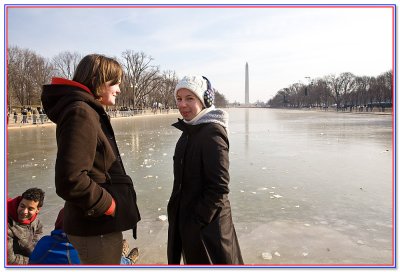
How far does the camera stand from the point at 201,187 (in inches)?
98.8

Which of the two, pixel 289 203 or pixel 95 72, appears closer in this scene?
pixel 95 72

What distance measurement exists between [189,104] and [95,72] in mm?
792

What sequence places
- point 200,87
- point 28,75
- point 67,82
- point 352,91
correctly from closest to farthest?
point 67,82 → point 200,87 → point 28,75 → point 352,91

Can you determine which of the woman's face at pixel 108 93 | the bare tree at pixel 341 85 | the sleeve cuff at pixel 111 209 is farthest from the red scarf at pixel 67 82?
the bare tree at pixel 341 85

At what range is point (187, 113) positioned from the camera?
8.90ft

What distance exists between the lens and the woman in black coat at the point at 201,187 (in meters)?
2.40

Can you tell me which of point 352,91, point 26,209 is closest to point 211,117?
point 26,209

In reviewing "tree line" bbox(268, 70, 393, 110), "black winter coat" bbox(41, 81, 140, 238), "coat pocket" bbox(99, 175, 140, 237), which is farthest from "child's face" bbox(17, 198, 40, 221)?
"tree line" bbox(268, 70, 393, 110)

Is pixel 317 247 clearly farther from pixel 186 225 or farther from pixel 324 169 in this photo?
pixel 324 169

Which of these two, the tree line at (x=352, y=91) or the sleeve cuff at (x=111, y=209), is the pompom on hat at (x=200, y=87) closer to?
the sleeve cuff at (x=111, y=209)

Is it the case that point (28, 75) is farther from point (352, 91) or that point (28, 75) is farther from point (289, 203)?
point (352, 91)

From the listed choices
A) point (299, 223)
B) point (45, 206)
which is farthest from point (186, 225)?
point (45, 206)

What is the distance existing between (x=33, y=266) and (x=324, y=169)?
762 centimetres

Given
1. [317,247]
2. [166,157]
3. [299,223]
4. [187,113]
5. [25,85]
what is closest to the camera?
[187,113]
